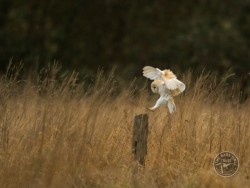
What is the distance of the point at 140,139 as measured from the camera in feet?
25.3

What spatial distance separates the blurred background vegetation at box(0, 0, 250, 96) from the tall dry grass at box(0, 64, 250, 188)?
10954 millimetres

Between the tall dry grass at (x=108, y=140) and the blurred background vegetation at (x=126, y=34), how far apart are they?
35.9 ft

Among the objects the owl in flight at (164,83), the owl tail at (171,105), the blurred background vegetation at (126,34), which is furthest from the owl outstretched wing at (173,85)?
the blurred background vegetation at (126,34)

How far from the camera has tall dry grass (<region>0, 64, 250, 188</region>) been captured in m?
7.24

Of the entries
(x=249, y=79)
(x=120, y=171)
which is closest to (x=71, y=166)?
(x=120, y=171)

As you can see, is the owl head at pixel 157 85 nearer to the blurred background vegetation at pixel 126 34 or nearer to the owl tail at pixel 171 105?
the owl tail at pixel 171 105

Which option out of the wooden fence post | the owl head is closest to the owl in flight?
the owl head

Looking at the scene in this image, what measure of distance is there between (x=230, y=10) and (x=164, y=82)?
12.9m

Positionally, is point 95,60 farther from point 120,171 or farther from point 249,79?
point 120,171

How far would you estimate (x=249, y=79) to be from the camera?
731 inches

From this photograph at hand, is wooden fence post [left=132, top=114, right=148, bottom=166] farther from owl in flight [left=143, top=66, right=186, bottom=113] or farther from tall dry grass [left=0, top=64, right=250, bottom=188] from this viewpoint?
owl in flight [left=143, top=66, right=186, bottom=113]

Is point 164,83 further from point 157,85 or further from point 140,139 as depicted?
point 140,139

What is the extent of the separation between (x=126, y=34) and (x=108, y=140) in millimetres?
14483

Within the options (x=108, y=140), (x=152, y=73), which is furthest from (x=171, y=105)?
(x=108, y=140)
